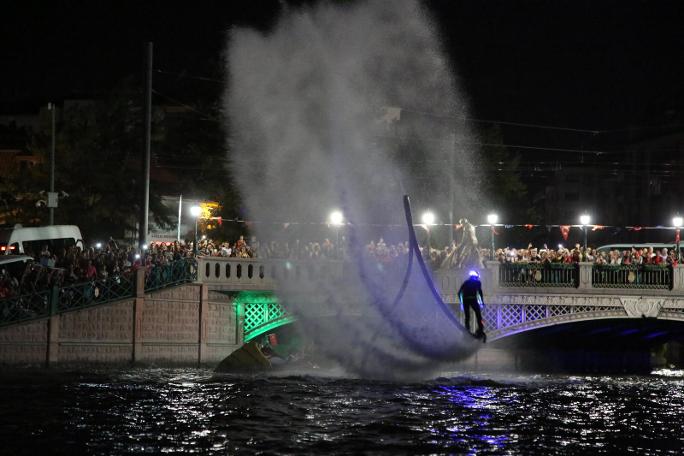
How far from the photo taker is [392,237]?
54219 mm

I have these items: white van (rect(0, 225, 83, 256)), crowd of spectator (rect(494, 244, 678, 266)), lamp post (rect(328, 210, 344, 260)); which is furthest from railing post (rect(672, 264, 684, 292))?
white van (rect(0, 225, 83, 256))

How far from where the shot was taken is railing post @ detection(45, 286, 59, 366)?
43625 millimetres

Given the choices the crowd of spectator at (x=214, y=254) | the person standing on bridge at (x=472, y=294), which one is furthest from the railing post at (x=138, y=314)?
the person standing on bridge at (x=472, y=294)

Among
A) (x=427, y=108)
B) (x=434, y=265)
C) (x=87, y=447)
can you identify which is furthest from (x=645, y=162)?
(x=87, y=447)

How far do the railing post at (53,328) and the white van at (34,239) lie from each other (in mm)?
7087

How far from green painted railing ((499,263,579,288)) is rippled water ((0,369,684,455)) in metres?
5.67

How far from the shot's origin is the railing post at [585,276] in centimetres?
4869

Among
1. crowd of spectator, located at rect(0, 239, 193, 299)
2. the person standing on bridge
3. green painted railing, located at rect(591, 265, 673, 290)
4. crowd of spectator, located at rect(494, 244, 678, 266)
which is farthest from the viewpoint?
crowd of spectator, located at rect(494, 244, 678, 266)

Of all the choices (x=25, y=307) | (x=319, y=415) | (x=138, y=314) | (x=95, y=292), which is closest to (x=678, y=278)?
(x=319, y=415)

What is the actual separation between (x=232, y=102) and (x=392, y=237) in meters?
13.9

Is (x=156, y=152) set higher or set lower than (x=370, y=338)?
higher

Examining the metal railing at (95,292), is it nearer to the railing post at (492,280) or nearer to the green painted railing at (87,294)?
the green painted railing at (87,294)

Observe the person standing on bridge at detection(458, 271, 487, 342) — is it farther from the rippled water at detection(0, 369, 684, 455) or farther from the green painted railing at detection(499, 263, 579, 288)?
the green painted railing at detection(499, 263, 579, 288)

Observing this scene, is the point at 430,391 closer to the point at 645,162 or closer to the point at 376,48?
the point at 376,48
